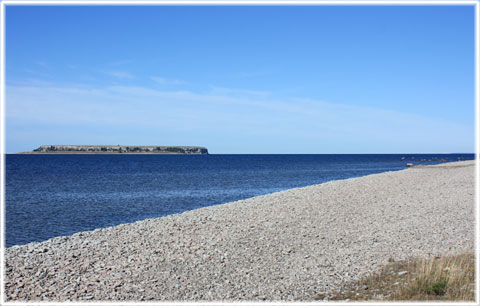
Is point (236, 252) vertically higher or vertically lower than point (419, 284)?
lower

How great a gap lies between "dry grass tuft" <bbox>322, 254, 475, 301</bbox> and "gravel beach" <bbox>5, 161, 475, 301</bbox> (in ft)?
1.56

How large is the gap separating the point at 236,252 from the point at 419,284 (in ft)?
17.3

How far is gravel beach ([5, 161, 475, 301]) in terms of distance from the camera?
9359 millimetres

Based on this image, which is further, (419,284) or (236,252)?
(236,252)

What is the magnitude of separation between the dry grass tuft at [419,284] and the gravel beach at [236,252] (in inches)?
18.7

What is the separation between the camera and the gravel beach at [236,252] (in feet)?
30.7

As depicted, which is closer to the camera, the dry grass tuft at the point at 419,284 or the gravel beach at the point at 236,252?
the dry grass tuft at the point at 419,284

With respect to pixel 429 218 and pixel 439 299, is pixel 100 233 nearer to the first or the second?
pixel 439 299

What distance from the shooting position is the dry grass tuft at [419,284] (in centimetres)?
820

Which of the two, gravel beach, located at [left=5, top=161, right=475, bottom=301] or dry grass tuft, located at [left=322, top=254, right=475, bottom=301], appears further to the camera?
gravel beach, located at [left=5, top=161, right=475, bottom=301]

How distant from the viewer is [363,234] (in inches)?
573

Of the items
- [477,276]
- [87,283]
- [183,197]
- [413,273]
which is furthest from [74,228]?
[477,276]

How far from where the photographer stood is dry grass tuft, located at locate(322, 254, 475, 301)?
8195mm

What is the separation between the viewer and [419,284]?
343 inches
